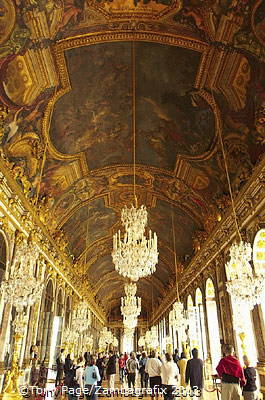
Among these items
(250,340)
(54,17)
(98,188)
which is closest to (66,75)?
(54,17)

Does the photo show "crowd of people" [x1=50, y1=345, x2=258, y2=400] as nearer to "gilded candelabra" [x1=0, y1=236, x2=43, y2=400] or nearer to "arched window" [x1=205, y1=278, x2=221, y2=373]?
"gilded candelabra" [x1=0, y1=236, x2=43, y2=400]

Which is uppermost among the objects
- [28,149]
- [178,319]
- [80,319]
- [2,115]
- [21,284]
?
[28,149]

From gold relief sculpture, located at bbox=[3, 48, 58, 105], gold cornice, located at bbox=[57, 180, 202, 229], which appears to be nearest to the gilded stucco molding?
gold cornice, located at bbox=[57, 180, 202, 229]

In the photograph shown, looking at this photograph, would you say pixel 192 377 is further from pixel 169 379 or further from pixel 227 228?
pixel 227 228

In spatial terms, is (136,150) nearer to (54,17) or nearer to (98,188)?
(98,188)

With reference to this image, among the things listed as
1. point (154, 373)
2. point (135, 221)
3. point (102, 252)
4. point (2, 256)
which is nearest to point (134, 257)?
point (135, 221)

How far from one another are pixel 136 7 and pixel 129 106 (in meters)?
3.39

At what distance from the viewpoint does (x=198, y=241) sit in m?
15.5

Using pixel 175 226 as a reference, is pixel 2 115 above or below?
below

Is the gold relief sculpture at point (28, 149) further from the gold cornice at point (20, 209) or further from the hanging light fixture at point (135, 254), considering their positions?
the hanging light fixture at point (135, 254)

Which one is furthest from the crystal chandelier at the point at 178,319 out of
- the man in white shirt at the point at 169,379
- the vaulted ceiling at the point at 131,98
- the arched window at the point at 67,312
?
the man in white shirt at the point at 169,379

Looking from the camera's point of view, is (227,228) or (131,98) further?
(227,228)

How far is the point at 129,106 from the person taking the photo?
35.1 feet

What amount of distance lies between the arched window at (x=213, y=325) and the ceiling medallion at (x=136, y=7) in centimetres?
1133
